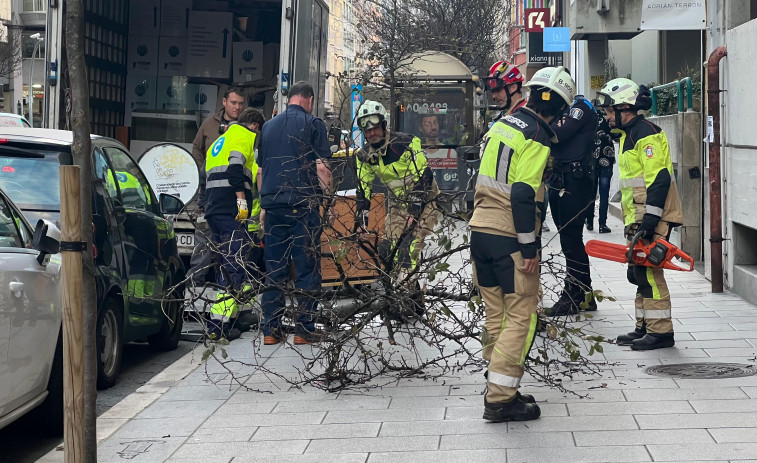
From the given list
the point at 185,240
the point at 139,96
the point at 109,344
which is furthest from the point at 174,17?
the point at 109,344

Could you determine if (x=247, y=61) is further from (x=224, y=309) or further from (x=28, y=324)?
(x=28, y=324)

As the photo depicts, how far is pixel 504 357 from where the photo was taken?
19.3ft

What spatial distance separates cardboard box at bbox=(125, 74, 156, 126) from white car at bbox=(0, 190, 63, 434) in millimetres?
8622

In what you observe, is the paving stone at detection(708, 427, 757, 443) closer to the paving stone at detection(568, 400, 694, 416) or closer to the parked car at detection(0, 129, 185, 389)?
the paving stone at detection(568, 400, 694, 416)

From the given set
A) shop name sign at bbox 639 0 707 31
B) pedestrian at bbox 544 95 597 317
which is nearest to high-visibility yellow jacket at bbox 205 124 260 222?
pedestrian at bbox 544 95 597 317

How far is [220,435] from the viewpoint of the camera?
589 centimetres

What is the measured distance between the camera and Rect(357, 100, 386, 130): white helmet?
8.63 metres

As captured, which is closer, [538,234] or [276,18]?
[538,234]

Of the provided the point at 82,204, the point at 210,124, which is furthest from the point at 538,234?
the point at 210,124

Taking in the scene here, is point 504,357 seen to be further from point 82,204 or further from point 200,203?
point 200,203

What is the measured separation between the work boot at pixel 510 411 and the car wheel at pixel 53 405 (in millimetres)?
2341

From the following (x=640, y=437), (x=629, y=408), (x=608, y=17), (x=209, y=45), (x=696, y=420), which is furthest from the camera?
(x=608, y=17)

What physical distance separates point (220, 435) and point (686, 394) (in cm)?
260

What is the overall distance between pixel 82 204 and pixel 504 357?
2.39 metres
